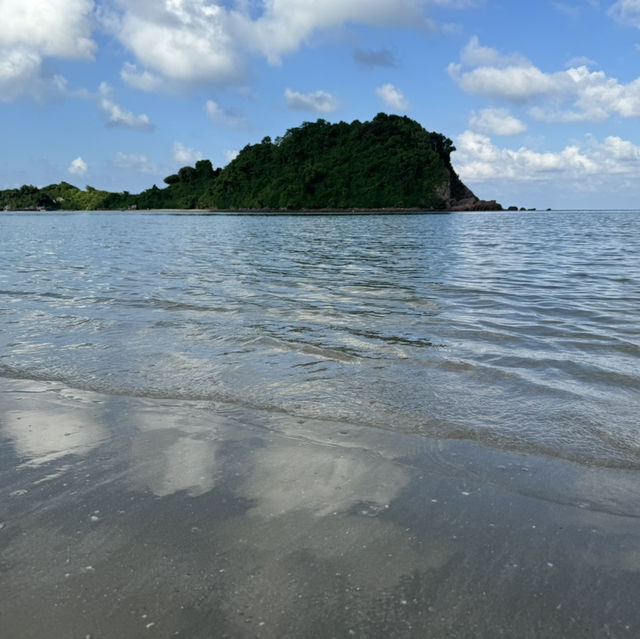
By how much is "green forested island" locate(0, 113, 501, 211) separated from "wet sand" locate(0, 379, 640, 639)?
444 ft

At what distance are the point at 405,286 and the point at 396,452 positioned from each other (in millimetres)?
9339

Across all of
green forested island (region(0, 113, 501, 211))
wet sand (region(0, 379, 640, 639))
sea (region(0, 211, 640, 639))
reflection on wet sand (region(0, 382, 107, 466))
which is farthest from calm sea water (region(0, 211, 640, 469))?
green forested island (region(0, 113, 501, 211))

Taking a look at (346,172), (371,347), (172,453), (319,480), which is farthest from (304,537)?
(346,172)

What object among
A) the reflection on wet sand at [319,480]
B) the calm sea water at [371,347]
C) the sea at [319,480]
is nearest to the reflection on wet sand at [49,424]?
the sea at [319,480]

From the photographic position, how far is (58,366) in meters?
6.00

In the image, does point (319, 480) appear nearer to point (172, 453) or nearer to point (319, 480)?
point (319, 480)

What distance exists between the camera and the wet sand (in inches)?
82.7

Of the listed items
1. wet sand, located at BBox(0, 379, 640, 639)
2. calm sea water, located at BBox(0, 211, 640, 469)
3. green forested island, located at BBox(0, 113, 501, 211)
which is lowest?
calm sea water, located at BBox(0, 211, 640, 469)

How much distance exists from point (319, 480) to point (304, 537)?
0.65 m

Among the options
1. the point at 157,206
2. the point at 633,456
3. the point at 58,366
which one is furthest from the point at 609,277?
the point at 157,206

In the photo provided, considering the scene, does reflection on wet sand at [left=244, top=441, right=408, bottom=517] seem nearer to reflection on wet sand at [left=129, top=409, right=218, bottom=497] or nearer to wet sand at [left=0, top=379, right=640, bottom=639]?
wet sand at [left=0, top=379, right=640, bottom=639]

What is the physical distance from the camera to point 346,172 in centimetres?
14350

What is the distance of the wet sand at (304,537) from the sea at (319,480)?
0.5 inches

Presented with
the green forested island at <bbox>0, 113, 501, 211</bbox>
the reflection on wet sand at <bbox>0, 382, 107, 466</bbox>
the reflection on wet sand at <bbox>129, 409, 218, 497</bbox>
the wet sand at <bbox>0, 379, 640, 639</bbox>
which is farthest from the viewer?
the green forested island at <bbox>0, 113, 501, 211</bbox>
